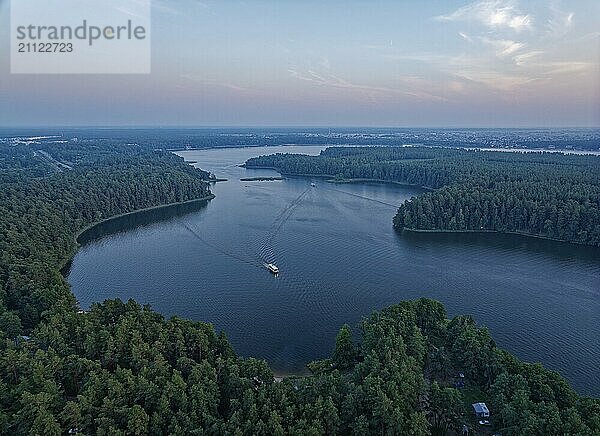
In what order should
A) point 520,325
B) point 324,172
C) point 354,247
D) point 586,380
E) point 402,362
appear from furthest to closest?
point 324,172 < point 354,247 < point 520,325 < point 586,380 < point 402,362

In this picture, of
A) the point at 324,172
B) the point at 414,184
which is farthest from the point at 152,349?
the point at 324,172

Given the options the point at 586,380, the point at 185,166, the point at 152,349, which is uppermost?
the point at 185,166

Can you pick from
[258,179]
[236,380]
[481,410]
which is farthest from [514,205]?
[258,179]

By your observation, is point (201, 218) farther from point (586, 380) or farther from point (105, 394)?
point (586, 380)

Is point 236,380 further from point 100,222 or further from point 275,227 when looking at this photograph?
point 100,222

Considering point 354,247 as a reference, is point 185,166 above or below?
above

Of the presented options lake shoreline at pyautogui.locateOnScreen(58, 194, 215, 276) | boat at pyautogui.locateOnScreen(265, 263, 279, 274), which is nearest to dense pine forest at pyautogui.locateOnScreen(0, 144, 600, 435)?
lake shoreline at pyautogui.locateOnScreen(58, 194, 215, 276)

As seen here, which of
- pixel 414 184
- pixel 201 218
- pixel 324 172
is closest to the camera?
pixel 201 218
